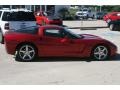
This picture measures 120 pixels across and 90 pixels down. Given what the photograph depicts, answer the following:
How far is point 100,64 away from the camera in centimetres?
1218

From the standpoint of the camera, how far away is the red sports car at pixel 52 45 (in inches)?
492

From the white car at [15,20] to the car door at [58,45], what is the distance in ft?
14.2

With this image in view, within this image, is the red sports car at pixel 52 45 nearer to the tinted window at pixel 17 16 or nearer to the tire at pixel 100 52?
the tire at pixel 100 52

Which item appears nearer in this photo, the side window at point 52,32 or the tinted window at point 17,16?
the side window at point 52,32

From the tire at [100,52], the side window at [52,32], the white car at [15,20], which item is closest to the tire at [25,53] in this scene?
the side window at [52,32]

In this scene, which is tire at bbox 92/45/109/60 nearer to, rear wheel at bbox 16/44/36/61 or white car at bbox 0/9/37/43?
rear wheel at bbox 16/44/36/61

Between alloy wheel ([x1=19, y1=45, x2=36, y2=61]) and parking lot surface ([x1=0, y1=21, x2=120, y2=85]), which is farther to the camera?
alloy wheel ([x1=19, y1=45, x2=36, y2=61])

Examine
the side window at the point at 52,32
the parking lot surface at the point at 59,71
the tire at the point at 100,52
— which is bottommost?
the parking lot surface at the point at 59,71

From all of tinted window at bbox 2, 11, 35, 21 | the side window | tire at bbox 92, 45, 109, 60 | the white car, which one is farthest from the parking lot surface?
tinted window at bbox 2, 11, 35, 21

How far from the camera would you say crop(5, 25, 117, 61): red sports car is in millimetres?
12492

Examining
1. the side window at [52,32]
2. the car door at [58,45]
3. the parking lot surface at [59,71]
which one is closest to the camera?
the parking lot surface at [59,71]

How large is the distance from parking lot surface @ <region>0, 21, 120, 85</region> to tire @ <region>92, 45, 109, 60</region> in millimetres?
250
